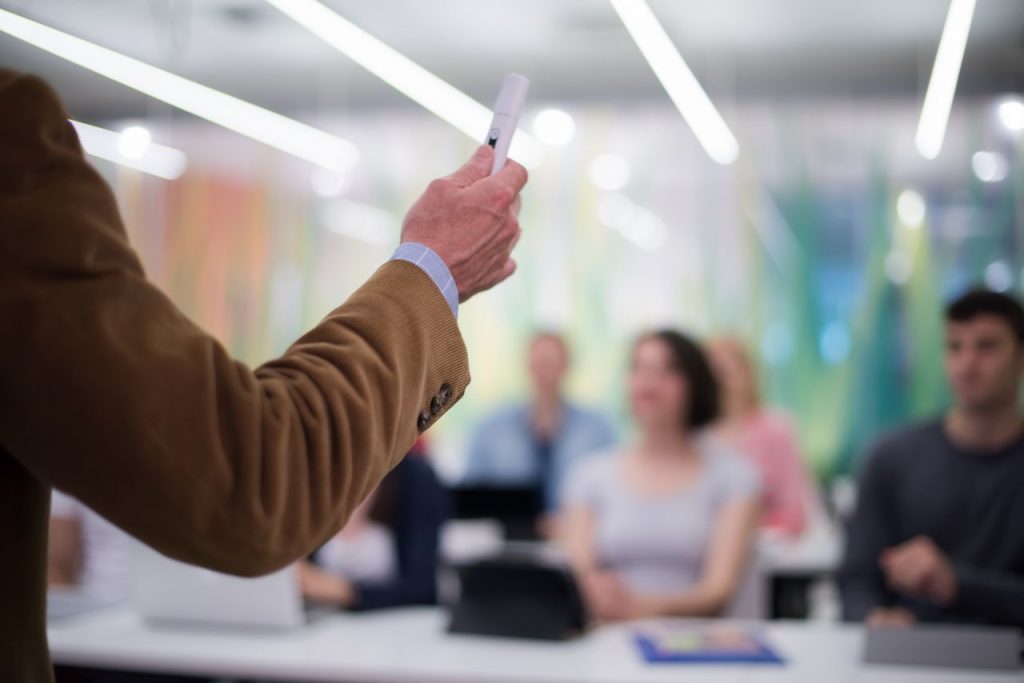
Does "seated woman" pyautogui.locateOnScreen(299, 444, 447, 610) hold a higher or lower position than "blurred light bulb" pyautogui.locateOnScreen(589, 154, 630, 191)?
lower

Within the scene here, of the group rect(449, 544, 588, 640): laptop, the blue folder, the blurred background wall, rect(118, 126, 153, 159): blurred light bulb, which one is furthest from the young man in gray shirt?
rect(118, 126, 153, 159): blurred light bulb

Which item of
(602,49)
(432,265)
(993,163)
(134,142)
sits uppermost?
(602,49)

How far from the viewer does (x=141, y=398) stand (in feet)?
2.08

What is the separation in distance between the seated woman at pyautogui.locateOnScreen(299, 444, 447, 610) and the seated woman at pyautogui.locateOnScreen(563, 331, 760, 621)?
1.50ft

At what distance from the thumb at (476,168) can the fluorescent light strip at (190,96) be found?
0.79 meters

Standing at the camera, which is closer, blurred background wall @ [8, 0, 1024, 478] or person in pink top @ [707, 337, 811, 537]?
person in pink top @ [707, 337, 811, 537]

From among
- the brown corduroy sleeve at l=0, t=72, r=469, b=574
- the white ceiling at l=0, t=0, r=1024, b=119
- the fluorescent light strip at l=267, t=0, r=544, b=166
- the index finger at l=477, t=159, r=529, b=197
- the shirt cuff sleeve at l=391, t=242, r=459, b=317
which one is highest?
the white ceiling at l=0, t=0, r=1024, b=119

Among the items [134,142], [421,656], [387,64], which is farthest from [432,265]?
[134,142]

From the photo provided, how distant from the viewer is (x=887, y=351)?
6309 mm

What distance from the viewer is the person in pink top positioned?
493 centimetres

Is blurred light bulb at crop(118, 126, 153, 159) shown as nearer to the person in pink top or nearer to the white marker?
the person in pink top

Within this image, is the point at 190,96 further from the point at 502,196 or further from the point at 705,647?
the point at 502,196

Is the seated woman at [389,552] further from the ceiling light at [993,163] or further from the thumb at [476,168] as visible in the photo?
the ceiling light at [993,163]

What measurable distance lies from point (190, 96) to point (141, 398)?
396cm
